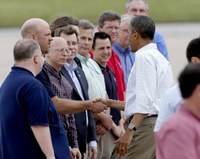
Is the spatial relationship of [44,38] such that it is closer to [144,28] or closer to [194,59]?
[144,28]

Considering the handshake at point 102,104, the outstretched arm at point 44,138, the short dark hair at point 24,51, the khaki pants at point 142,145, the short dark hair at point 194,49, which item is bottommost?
the khaki pants at point 142,145

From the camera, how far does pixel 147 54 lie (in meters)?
9.11

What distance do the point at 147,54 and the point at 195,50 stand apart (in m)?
1.59

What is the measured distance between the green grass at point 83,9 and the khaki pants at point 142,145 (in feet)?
72.2

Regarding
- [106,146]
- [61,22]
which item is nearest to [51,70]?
[61,22]

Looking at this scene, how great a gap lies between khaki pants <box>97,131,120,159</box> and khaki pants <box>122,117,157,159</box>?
41 centimetres

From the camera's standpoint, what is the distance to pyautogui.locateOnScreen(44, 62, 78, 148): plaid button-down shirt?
8.73 metres

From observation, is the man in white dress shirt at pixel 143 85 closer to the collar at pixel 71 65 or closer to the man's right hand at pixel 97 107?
the man's right hand at pixel 97 107

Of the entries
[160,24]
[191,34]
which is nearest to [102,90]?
[191,34]

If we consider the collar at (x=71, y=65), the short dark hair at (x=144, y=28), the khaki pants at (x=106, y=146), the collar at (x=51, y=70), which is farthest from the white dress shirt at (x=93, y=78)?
the collar at (x=51, y=70)

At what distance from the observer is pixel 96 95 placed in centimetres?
972

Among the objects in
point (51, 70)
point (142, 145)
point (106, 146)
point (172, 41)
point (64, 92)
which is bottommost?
point (172, 41)

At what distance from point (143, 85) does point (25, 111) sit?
1.74m

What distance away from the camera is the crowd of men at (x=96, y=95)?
6.86 metres
